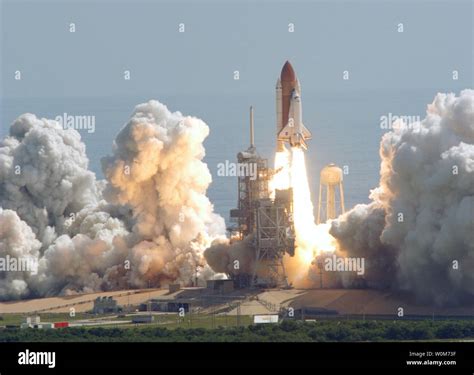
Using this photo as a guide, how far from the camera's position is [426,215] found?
83625mm

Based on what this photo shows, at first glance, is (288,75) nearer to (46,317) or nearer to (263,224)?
(263,224)

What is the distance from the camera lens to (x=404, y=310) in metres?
83.5

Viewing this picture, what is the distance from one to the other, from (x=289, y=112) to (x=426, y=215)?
8995 mm

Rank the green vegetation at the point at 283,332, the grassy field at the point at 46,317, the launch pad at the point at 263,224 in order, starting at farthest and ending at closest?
the launch pad at the point at 263,224 → the grassy field at the point at 46,317 → the green vegetation at the point at 283,332

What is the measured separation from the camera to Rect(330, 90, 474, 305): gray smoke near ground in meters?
82.4

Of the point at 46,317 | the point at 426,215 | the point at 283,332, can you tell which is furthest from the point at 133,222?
the point at 283,332

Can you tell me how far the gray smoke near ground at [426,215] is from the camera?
8238 centimetres

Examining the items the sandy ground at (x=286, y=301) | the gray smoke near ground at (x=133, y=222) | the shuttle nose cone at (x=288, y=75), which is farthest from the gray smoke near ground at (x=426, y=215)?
the gray smoke near ground at (x=133, y=222)

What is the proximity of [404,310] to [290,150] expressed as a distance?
10264 mm

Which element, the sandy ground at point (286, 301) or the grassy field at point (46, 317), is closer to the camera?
the sandy ground at point (286, 301)

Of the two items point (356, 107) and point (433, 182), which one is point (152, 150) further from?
point (356, 107)

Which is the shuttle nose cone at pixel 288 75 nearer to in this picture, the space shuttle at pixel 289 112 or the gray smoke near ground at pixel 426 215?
the space shuttle at pixel 289 112

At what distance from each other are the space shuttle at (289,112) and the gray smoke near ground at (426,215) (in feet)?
12.9
